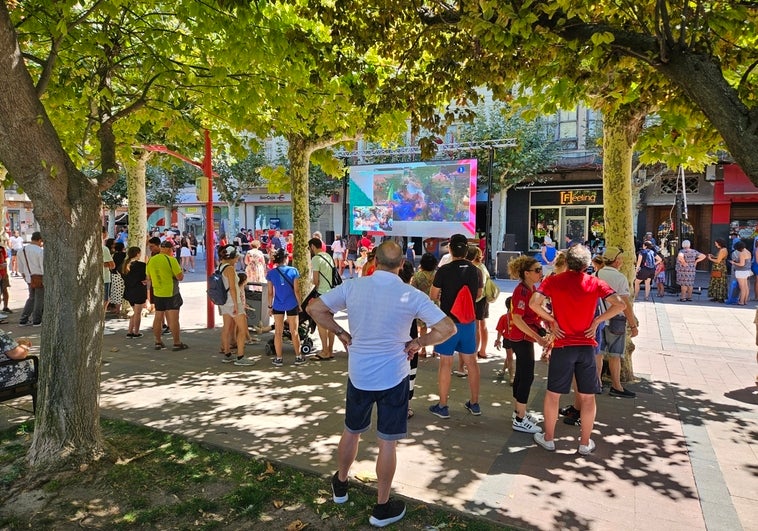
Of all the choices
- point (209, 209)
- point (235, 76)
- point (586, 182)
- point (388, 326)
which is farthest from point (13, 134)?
point (586, 182)

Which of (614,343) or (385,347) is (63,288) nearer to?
(385,347)

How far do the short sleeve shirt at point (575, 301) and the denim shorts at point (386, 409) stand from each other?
1.64 metres

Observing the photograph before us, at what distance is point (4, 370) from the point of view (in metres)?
4.55

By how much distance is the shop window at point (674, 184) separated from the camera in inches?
824

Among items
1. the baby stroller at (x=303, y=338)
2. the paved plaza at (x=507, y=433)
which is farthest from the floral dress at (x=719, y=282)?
the baby stroller at (x=303, y=338)

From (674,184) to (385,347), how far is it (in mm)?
22010

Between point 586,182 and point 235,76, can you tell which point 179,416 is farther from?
point 586,182

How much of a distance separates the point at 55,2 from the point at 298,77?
2.54 m

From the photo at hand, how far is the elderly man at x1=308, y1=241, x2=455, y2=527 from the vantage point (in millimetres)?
3326

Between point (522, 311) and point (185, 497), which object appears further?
point (522, 311)

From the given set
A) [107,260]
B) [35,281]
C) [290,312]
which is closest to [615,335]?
[290,312]

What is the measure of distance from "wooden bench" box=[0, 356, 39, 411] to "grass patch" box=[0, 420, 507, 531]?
19.8 inches

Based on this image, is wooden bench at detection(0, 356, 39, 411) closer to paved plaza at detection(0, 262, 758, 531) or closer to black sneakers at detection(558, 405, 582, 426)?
paved plaza at detection(0, 262, 758, 531)

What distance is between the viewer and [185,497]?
364 cm
